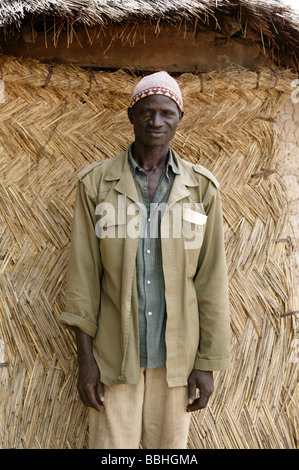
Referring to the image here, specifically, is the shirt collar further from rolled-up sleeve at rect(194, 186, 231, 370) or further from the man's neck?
rolled-up sleeve at rect(194, 186, 231, 370)

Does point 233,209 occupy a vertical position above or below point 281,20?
below

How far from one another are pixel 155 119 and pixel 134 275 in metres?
0.62

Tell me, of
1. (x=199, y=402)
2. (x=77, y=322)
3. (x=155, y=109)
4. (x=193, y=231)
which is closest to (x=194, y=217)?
(x=193, y=231)

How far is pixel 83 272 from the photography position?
1.90 metres

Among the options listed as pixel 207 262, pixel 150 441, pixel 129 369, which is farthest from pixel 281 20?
pixel 150 441

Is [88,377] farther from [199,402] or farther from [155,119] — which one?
[155,119]

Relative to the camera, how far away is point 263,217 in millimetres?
2590

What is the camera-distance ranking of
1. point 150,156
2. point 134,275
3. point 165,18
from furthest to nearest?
point 165,18, point 150,156, point 134,275

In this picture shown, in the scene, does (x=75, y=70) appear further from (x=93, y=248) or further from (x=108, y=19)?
(x=93, y=248)

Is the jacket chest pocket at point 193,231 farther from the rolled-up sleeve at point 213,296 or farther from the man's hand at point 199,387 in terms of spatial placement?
the man's hand at point 199,387

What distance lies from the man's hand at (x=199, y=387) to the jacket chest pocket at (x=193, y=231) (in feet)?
1.32

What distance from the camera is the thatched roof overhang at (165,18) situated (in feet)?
7.36

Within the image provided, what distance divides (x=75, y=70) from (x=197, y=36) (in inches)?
28.8

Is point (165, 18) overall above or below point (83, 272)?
above
